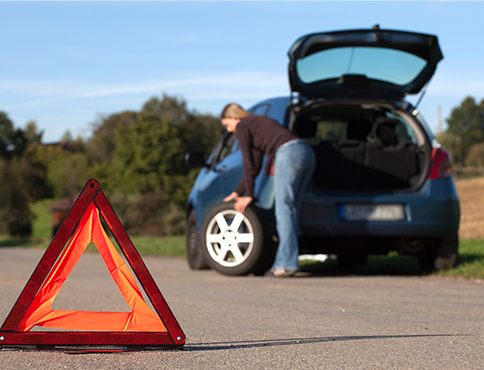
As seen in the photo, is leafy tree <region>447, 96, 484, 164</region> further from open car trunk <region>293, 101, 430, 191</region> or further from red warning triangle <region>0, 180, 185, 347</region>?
red warning triangle <region>0, 180, 185, 347</region>

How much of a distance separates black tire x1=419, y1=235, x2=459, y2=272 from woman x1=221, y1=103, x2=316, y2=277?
1.57m

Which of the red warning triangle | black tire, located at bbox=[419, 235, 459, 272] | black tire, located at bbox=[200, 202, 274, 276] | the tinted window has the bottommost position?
black tire, located at bbox=[419, 235, 459, 272]

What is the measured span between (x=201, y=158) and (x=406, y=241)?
2501 mm

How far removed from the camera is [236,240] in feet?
21.8

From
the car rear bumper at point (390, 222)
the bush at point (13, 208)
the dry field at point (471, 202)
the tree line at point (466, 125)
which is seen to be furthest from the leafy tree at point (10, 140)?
the car rear bumper at point (390, 222)

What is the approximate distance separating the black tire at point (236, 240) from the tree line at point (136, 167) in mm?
34125

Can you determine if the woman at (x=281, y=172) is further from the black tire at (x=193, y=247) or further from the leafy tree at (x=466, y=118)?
the leafy tree at (x=466, y=118)

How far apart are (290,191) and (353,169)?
3.32ft

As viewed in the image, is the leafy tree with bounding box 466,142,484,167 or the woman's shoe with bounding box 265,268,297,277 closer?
the woman's shoe with bounding box 265,268,297,277

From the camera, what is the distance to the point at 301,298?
516cm

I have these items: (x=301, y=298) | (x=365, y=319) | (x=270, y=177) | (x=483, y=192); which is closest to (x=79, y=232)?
(x=365, y=319)

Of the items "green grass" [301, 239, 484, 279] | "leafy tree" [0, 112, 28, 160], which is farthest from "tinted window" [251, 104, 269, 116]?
"leafy tree" [0, 112, 28, 160]

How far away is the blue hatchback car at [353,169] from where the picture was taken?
6594 mm

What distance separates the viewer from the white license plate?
6586 millimetres
